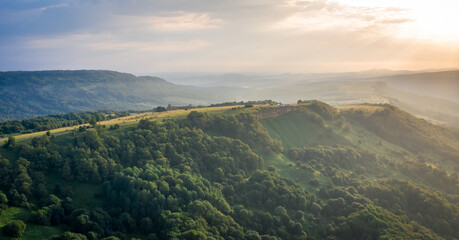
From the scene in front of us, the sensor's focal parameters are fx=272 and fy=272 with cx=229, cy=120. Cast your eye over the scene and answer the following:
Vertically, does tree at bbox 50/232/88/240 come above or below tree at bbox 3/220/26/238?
below

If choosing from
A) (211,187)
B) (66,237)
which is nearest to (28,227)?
(66,237)

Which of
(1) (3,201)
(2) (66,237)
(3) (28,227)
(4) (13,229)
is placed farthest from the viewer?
(1) (3,201)

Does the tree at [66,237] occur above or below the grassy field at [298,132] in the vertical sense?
below

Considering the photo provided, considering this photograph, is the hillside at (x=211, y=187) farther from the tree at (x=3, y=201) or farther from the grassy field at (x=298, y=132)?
the grassy field at (x=298, y=132)

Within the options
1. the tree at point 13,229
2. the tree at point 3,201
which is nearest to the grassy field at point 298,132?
the tree at point 3,201

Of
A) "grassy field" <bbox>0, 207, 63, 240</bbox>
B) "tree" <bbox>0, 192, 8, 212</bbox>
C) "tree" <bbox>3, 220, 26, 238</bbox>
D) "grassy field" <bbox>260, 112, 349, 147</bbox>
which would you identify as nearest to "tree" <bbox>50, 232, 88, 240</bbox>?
"grassy field" <bbox>0, 207, 63, 240</bbox>

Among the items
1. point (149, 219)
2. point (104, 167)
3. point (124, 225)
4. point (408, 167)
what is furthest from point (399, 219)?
point (104, 167)

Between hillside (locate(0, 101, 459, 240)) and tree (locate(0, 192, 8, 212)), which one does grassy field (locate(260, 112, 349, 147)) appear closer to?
hillside (locate(0, 101, 459, 240))

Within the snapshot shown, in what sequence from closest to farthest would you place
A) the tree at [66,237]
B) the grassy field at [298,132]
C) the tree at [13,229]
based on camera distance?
the tree at [13,229] → the tree at [66,237] → the grassy field at [298,132]

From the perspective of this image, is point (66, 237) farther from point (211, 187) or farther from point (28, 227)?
point (211, 187)
